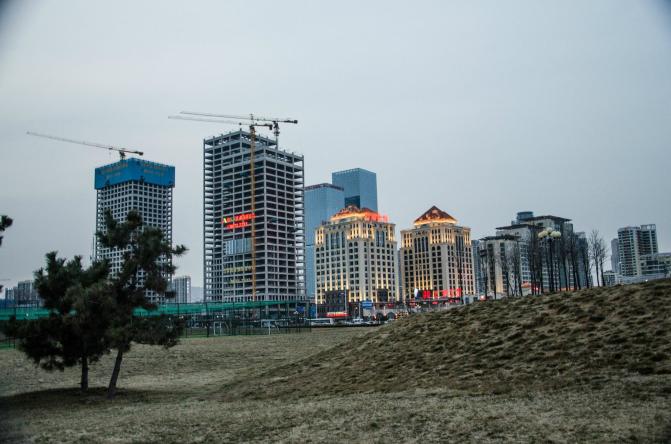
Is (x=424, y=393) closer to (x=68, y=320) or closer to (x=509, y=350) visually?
(x=509, y=350)

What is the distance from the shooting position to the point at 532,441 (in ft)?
→ 41.6

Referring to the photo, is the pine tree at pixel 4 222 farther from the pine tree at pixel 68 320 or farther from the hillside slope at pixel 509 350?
the hillside slope at pixel 509 350

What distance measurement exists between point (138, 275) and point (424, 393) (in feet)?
48.1

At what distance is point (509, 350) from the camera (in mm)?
22516

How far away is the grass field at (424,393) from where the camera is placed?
14297 mm

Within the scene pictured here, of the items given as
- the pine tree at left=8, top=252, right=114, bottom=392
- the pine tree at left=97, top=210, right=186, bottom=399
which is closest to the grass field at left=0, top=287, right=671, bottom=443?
the pine tree at left=8, top=252, right=114, bottom=392

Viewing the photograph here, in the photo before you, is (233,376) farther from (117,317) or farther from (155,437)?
(155,437)

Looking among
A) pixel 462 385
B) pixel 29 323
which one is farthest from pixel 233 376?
pixel 462 385

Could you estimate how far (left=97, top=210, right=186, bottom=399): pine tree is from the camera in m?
26.5

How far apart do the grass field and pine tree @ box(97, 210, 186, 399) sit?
8.45 feet

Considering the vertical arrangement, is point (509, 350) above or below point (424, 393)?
above

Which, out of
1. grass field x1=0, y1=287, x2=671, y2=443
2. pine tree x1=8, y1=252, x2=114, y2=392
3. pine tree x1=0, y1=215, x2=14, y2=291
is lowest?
grass field x1=0, y1=287, x2=671, y2=443

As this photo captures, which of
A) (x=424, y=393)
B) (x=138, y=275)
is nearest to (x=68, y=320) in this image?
(x=138, y=275)

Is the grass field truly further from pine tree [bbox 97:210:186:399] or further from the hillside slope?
pine tree [bbox 97:210:186:399]
